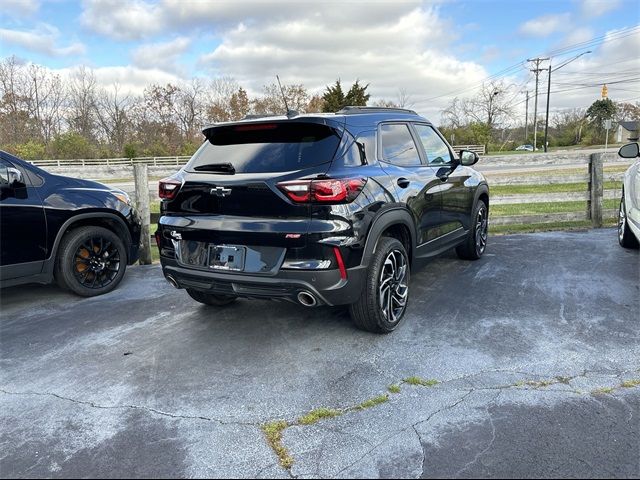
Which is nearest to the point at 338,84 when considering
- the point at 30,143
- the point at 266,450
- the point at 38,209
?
the point at 30,143

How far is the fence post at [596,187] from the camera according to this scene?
8.20 metres

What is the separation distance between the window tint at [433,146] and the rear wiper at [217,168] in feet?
6.71

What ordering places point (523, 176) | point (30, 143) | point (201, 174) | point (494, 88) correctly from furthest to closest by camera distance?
point (494, 88) < point (30, 143) < point (523, 176) < point (201, 174)

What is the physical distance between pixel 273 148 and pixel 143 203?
366cm

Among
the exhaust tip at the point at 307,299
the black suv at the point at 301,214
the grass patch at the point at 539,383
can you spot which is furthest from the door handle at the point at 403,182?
the grass patch at the point at 539,383

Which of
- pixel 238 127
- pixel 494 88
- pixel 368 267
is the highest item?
pixel 494 88

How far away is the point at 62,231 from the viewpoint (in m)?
4.79

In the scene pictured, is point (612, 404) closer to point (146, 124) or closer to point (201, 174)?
point (201, 174)

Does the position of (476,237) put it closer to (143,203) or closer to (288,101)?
(143,203)

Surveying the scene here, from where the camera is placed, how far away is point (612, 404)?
277 cm

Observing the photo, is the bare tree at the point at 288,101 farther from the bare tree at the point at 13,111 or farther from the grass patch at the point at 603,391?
the grass patch at the point at 603,391

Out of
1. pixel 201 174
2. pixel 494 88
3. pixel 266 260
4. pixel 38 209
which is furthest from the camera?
pixel 494 88

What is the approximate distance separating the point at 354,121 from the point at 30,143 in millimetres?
40777

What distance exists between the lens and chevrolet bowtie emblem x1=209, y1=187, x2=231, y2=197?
11.1ft
